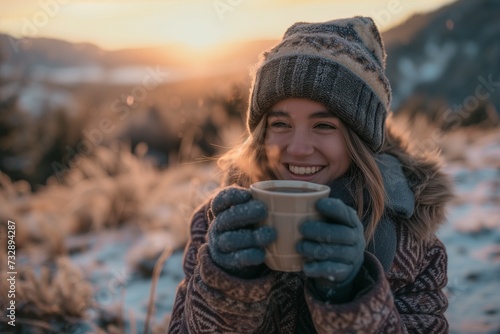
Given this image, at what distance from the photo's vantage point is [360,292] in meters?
1.38

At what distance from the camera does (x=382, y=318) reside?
139 cm

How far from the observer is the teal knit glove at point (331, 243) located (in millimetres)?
1242

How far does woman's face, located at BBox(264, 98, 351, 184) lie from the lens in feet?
6.01

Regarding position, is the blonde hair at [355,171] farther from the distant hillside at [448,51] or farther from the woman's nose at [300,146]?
the distant hillside at [448,51]

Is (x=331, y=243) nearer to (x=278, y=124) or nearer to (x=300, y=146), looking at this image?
(x=300, y=146)

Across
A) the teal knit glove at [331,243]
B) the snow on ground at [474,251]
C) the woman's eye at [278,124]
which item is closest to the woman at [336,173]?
the woman's eye at [278,124]

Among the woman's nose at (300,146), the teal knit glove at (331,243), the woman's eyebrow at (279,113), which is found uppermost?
the woman's eyebrow at (279,113)

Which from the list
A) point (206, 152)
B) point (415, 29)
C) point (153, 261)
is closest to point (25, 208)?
point (153, 261)

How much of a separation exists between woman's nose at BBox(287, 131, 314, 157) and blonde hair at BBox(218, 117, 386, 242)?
21 cm

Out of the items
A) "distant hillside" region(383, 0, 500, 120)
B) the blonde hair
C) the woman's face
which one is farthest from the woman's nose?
"distant hillside" region(383, 0, 500, 120)

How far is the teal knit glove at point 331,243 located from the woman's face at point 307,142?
1.82 feet

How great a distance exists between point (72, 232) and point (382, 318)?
171 inches

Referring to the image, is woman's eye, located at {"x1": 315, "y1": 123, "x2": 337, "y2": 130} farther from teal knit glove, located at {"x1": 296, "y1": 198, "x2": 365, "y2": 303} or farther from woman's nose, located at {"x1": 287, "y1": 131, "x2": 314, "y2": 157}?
teal knit glove, located at {"x1": 296, "y1": 198, "x2": 365, "y2": 303}

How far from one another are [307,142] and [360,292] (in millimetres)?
641
